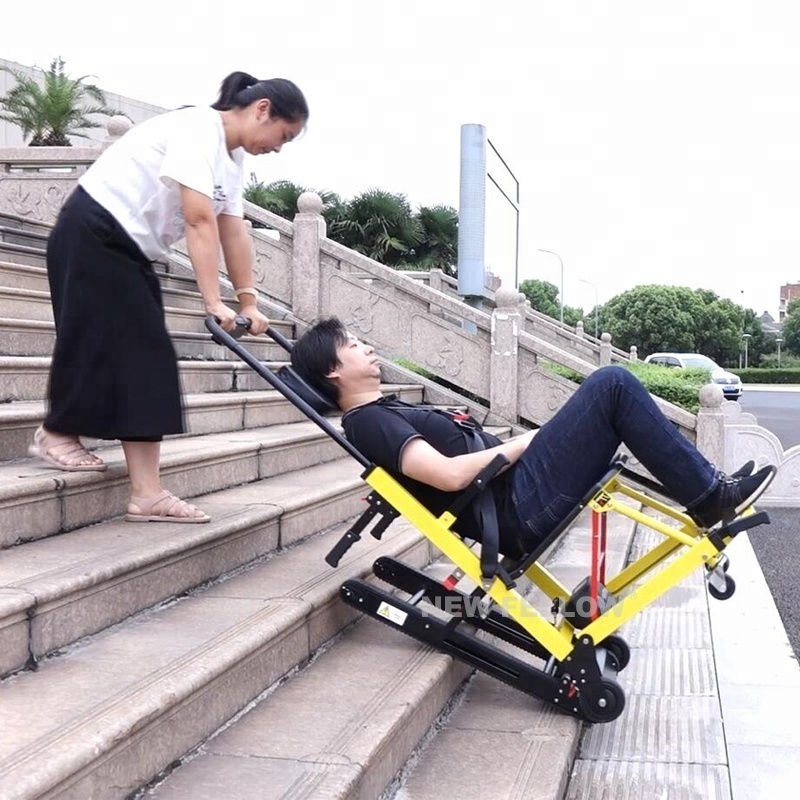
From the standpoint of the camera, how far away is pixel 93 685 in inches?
98.9

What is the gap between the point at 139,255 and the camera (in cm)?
363

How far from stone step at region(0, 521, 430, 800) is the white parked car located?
89.8 ft

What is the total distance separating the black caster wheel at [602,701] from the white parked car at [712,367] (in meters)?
27.2

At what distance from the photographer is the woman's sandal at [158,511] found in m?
3.72

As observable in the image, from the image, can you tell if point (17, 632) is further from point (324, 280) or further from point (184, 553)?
point (324, 280)

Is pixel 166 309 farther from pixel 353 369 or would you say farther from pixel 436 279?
pixel 436 279

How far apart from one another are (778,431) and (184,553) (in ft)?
61.9

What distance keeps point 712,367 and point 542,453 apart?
105ft

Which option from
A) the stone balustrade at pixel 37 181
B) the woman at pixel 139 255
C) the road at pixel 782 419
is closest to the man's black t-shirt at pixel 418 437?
the woman at pixel 139 255

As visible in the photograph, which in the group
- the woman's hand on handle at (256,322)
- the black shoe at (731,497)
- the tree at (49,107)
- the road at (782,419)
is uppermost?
the tree at (49,107)

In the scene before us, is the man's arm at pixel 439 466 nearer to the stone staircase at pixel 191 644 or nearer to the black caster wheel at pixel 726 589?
the stone staircase at pixel 191 644

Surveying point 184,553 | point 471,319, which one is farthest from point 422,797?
point 471,319

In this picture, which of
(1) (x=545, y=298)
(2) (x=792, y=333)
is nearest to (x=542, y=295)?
(1) (x=545, y=298)

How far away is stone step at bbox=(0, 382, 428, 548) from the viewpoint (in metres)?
3.36
